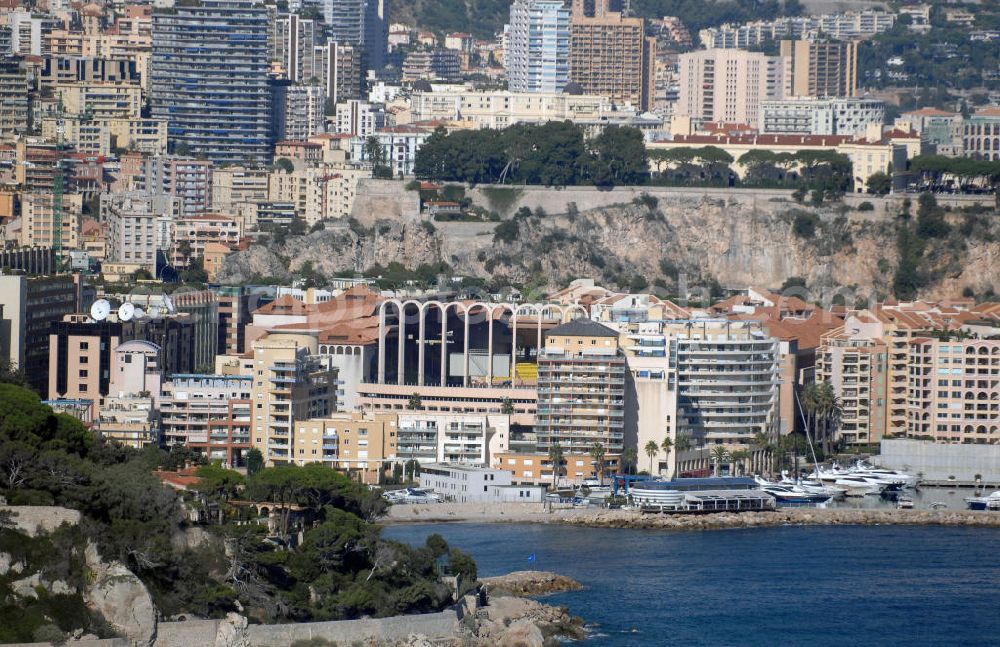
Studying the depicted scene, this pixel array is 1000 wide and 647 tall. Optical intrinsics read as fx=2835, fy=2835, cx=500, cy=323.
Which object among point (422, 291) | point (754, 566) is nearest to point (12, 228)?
point (422, 291)

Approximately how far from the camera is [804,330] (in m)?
50.3

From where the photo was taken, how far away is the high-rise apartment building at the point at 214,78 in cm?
7338

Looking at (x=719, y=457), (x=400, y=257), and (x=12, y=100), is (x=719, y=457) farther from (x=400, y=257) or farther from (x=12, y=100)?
(x=12, y=100)

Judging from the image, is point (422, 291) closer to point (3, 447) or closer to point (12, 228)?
point (12, 228)

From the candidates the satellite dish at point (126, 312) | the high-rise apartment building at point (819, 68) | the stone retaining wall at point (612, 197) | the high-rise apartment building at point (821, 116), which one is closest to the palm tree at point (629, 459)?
the satellite dish at point (126, 312)

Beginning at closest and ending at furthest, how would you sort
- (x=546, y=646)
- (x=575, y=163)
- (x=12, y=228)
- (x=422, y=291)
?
(x=546, y=646)
(x=422, y=291)
(x=12, y=228)
(x=575, y=163)

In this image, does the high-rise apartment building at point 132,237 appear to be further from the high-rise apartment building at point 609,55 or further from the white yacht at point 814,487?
the high-rise apartment building at point 609,55

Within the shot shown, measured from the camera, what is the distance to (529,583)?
1399 inches

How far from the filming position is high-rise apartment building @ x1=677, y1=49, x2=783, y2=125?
3381 inches

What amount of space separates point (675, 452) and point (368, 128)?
36.7 m

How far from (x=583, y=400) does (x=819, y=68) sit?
44.8 metres

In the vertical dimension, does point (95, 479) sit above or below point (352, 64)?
below

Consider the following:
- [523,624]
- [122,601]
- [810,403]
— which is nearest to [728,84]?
[810,403]

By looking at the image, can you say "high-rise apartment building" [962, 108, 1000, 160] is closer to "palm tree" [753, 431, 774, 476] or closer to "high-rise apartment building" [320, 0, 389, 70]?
"high-rise apartment building" [320, 0, 389, 70]
